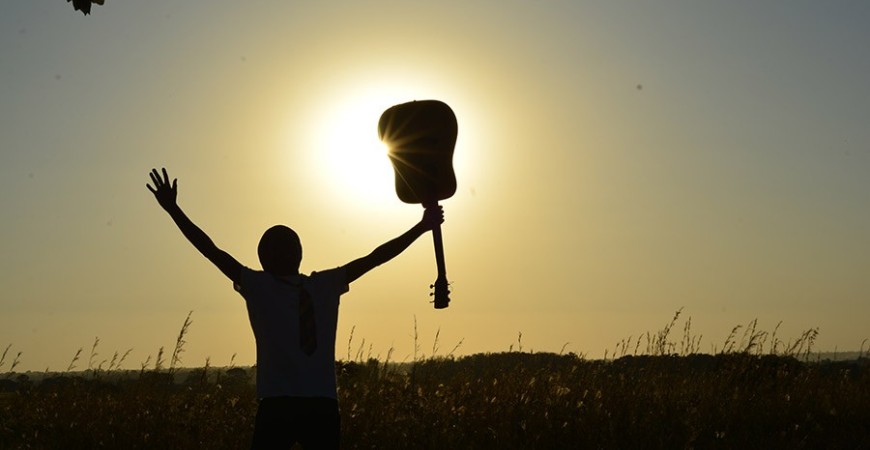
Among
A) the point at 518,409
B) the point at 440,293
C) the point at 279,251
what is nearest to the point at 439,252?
the point at 440,293

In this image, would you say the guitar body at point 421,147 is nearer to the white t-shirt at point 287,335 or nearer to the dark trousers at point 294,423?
the white t-shirt at point 287,335

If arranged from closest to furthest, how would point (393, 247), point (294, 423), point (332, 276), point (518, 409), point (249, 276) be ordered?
point (294, 423), point (249, 276), point (332, 276), point (393, 247), point (518, 409)

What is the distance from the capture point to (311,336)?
483 cm

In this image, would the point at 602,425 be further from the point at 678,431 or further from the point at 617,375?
the point at 617,375

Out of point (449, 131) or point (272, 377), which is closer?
point (272, 377)

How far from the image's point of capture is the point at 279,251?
494cm

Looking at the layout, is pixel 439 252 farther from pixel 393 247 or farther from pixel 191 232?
pixel 191 232

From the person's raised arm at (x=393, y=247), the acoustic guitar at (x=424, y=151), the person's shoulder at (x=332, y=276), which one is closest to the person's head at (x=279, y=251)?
the person's shoulder at (x=332, y=276)

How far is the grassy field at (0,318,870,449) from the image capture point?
8133mm

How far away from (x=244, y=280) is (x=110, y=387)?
22.8 ft

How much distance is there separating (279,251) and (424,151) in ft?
5.27

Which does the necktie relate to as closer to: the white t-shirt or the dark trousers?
the white t-shirt

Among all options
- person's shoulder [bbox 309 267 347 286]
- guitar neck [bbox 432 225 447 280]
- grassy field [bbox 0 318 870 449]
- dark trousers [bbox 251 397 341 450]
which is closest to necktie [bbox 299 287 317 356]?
person's shoulder [bbox 309 267 347 286]

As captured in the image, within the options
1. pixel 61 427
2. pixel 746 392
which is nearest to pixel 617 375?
pixel 746 392
